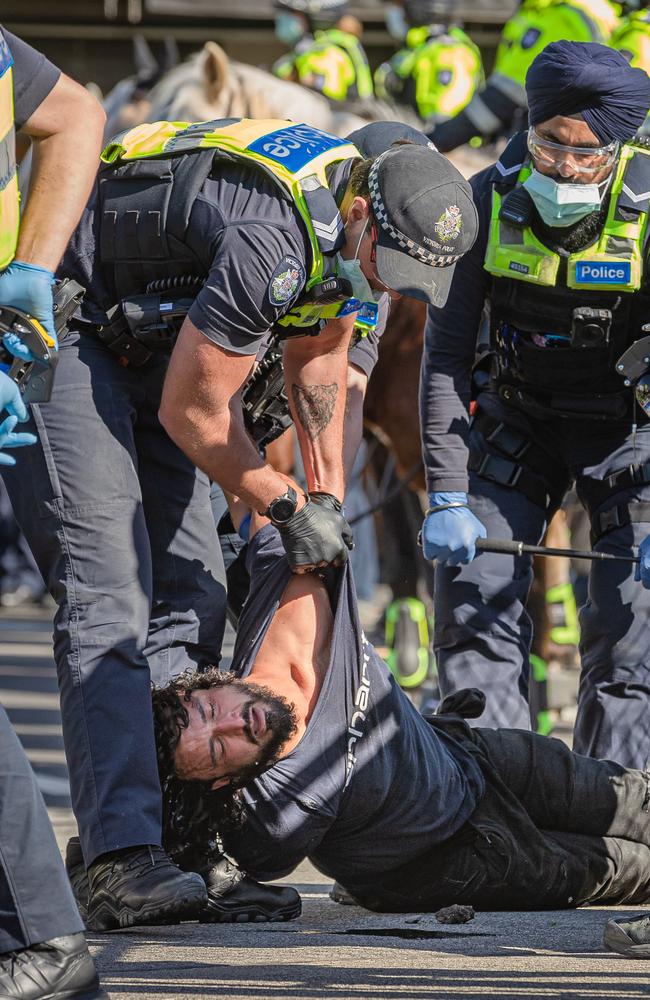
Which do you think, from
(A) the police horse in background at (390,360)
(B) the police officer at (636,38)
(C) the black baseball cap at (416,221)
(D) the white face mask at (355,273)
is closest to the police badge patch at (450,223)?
(C) the black baseball cap at (416,221)

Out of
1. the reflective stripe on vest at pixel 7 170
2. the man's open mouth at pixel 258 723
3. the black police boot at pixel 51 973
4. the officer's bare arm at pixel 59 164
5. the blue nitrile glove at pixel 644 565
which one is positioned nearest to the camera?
the black police boot at pixel 51 973

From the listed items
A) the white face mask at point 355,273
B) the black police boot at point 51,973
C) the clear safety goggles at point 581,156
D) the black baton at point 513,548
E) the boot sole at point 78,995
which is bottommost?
the black baton at point 513,548

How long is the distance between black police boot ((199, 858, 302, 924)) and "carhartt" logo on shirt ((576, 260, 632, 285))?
1717mm

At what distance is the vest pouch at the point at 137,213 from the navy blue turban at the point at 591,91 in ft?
3.48

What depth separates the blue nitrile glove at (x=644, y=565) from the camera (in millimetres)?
4273

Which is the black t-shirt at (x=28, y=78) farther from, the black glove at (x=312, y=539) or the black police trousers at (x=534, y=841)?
the black police trousers at (x=534, y=841)

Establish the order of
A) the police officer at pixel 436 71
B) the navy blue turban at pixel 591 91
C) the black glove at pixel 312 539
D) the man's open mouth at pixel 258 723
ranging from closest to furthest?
the man's open mouth at pixel 258 723 → the black glove at pixel 312 539 → the navy blue turban at pixel 591 91 → the police officer at pixel 436 71

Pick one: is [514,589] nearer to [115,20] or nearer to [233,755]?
[233,755]

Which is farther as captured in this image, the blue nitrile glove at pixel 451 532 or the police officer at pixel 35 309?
the blue nitrile glove at pixel 451 532

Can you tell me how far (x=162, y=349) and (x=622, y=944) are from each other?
163cm

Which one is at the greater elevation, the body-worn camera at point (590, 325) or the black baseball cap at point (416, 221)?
the black baseball cap at point (416, 221)

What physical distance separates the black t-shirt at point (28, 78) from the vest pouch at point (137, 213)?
1.59 ft

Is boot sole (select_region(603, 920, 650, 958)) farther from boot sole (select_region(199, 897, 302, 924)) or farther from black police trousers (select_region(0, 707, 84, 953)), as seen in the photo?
black police trousers (select_region(0, 707, 84, 953))

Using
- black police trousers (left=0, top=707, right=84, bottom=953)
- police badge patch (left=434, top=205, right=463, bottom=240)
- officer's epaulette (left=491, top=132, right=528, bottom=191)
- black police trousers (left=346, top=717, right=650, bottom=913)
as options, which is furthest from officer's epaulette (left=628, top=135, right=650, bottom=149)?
black police trousers (left=0, top=707, right=84, bottom=953)
